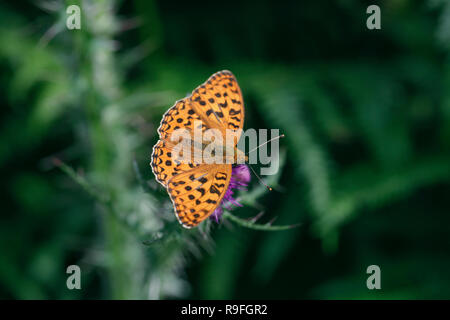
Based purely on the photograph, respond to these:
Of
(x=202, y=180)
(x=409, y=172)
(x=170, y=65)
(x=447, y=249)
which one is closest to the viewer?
(x=202, y=180)

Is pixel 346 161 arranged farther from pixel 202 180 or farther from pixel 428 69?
pixel 202 180

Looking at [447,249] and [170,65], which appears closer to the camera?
[447,249]

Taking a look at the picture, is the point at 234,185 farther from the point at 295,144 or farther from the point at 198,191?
the point at 295,144

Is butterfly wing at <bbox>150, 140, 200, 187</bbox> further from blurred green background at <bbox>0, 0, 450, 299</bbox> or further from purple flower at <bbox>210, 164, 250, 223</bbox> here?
blurred green background at <bbox>0, 0, 450, 299</bbox>

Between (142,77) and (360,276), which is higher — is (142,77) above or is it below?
above

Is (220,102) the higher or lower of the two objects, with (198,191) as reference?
higher

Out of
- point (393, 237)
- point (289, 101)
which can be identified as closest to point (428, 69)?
point (289, 101)

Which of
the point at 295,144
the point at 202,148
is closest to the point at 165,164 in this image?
the point at 202,148

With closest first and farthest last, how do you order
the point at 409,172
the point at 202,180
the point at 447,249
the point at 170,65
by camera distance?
1. the point at 202,180
2. the point at 409,172
3. the point at 447,249
4. the point at 170,65
